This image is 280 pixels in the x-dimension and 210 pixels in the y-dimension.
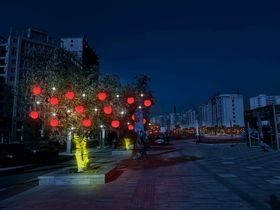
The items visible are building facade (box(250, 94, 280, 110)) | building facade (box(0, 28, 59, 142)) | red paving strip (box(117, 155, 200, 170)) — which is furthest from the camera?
building facade (box(250, 94, 280, 110))

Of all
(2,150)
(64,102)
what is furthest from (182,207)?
(2,150)

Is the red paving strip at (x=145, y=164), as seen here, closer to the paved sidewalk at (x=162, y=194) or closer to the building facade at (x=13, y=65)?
the paved sidewalk at (x=162, y=194)

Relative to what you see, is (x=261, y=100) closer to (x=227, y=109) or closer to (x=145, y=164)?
(x=227, y=109)

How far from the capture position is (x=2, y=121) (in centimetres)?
6675

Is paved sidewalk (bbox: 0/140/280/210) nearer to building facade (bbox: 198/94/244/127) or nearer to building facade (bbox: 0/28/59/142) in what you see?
building facade (bbox: 0/28/59/142)

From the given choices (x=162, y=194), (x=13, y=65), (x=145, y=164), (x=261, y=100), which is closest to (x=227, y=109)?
(x=261, y=100)

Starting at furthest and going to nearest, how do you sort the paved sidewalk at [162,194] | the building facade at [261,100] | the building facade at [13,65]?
the building facade at [261,100]
the building facade at [13,65]
the paved sidewalk at [162,194]

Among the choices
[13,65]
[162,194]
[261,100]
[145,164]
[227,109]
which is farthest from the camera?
[261,100]

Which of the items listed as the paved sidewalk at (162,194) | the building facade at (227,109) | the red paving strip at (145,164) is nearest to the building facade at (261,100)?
the building facade at (227,109)

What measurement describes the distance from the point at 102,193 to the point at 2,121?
62.7 m

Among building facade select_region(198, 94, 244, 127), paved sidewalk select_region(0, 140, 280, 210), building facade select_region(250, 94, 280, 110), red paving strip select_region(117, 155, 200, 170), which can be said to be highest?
building facade select_region(250, 94, 280, 110)

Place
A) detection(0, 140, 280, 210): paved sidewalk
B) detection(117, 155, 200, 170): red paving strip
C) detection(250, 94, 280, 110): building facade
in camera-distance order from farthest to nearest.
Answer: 1. detection(250, 94, 280, 110): building facade
2. detection(117, 155, 200, 170): red paving strip
3. detection(0, 140, 280, 210): paved sidewalk

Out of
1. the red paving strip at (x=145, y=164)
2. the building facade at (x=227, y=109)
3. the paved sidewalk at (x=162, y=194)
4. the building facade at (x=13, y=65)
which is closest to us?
the paved sidewalk at (x=162, y=194)

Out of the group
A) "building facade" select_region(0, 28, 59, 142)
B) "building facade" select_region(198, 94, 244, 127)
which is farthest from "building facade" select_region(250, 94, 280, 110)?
"building facade" select_region(0, 28, 59, 142)
